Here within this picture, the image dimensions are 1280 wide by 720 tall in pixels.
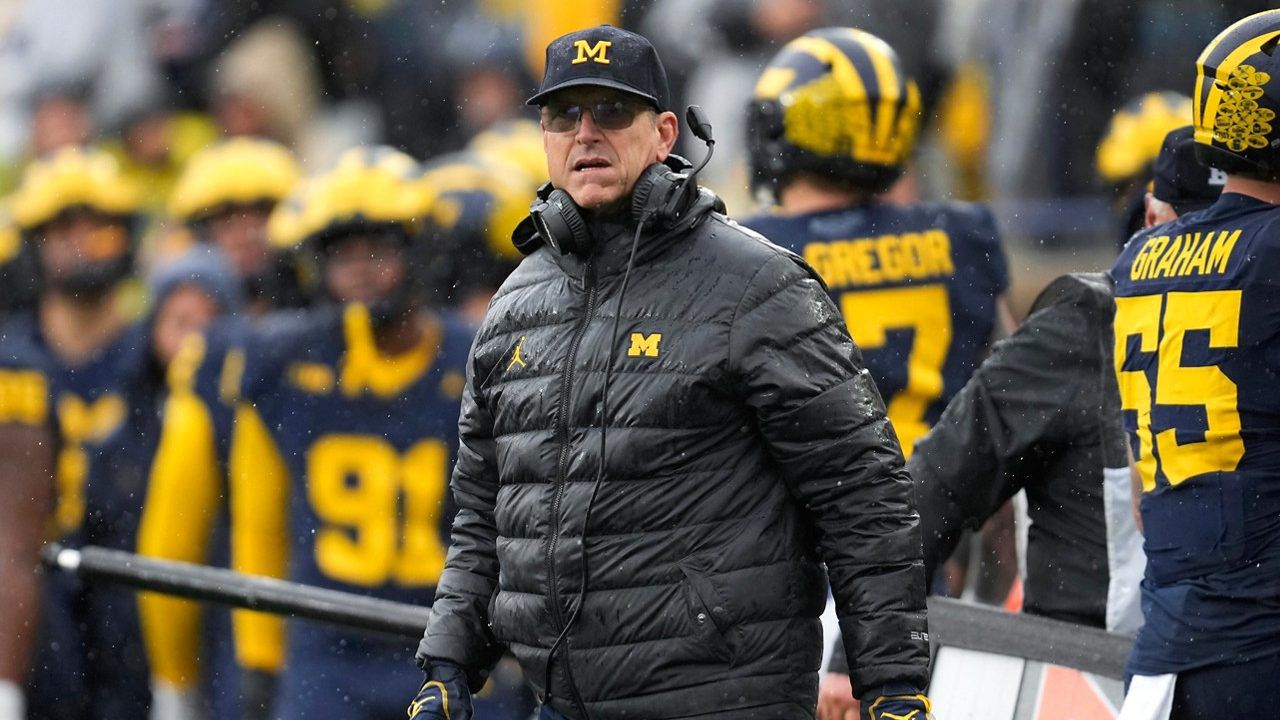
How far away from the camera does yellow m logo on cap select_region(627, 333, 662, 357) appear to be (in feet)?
14.7

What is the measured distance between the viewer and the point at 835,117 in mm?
7152

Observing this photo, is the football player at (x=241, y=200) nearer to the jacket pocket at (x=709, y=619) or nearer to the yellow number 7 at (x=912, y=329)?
the yellow number 7 at (x=912, y=329)

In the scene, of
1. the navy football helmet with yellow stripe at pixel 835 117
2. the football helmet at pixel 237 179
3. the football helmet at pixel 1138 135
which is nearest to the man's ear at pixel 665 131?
the navy football helmet with yellow stripe at pixel 835 117

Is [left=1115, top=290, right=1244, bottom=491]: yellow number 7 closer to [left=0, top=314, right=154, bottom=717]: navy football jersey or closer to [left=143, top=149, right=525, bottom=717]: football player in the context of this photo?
[left=143, top=149, right=525, bottom=717]: football player

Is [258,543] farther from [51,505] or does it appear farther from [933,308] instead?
[933,308]

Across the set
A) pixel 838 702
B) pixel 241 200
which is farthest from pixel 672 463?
pixel 241 200

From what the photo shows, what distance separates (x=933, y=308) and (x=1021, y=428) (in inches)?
47.3

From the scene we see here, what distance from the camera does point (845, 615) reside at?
4.39 m

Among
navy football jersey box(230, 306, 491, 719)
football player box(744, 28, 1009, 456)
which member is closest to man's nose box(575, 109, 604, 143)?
football player box(744, 28, 1009, 456)

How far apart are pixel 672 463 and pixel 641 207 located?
1.68 feet

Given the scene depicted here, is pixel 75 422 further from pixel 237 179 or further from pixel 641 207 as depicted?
pixel 641 207

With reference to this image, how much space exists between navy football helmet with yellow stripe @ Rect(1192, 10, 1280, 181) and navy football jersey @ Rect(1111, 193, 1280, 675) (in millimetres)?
88

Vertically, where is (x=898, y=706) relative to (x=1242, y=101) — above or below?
below

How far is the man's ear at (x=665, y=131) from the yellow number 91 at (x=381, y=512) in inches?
122
